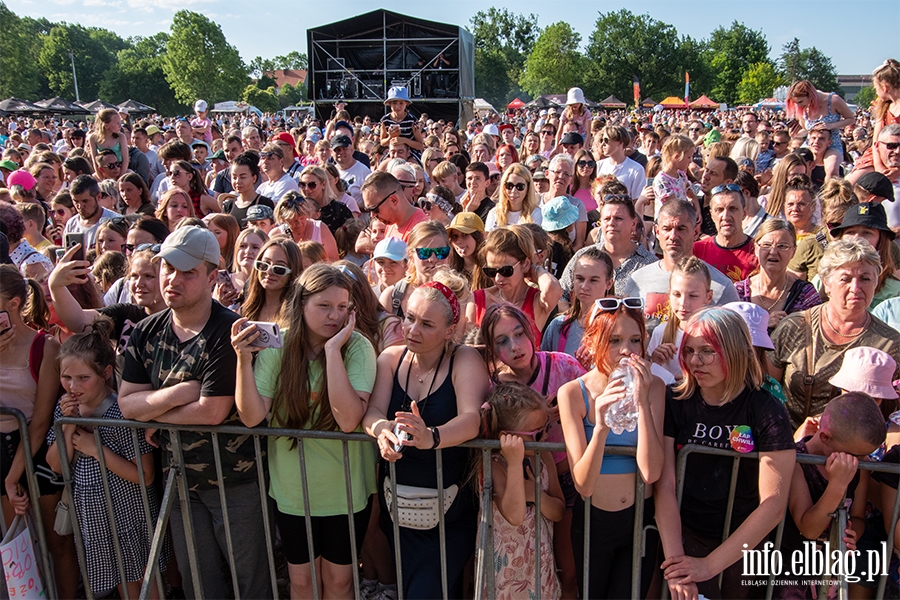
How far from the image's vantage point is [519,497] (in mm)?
2594

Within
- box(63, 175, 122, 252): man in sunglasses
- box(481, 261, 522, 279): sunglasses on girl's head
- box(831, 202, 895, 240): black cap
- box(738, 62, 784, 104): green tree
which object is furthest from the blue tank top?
box(738, 62, 784, 104): green tree

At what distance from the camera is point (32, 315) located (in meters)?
3.37

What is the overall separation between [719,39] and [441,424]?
9223cm

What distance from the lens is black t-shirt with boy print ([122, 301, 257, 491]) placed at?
9.15 ft

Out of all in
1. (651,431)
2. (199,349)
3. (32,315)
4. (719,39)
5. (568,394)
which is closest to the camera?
(651,431)

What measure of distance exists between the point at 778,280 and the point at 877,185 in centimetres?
174

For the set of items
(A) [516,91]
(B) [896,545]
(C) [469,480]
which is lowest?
(B) [896,545]

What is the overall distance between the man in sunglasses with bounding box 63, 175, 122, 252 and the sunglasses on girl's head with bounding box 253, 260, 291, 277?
2832 millimetres

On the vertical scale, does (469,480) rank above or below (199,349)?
below

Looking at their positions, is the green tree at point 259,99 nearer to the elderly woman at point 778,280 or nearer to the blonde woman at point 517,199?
the blonde woman at point 517,199

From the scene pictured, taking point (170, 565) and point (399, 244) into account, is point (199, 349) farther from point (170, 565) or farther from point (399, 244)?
point (399, 244)

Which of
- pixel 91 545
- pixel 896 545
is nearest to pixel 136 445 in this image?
pixel 91 545

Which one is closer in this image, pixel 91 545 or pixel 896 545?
pixel 896 545

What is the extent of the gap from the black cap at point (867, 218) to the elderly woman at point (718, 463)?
6.52ft
